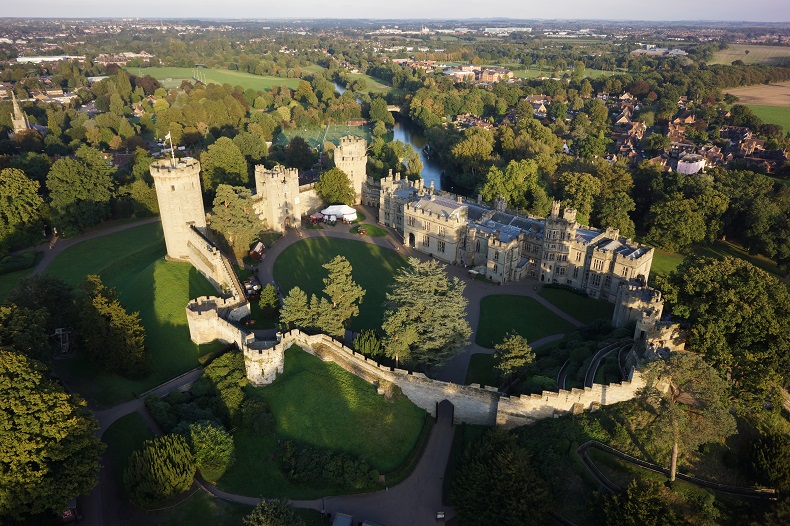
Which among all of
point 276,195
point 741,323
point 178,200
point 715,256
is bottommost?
point 715,256

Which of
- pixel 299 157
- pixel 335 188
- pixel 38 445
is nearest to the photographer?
pixel 38 445

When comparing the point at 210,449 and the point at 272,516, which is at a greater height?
the point at 272,516

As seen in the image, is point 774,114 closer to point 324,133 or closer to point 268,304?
point 324,133

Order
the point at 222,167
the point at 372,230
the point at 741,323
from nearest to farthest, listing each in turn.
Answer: the point at 741,323, the point at 372,230, the point at 222,167

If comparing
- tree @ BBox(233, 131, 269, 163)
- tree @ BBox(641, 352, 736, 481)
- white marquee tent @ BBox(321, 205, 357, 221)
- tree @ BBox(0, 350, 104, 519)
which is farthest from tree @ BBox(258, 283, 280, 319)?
tree @ BBox(233, 131, 269, 163)

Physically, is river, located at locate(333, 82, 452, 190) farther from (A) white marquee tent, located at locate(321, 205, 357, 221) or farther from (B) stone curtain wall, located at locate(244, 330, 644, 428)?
(B) stone curtain wall, located at locate(244, 330, 644, 428)

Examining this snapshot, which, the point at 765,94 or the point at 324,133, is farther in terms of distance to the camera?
the point at 765,94

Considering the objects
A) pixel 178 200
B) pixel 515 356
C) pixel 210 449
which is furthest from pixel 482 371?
pixel 178 200
